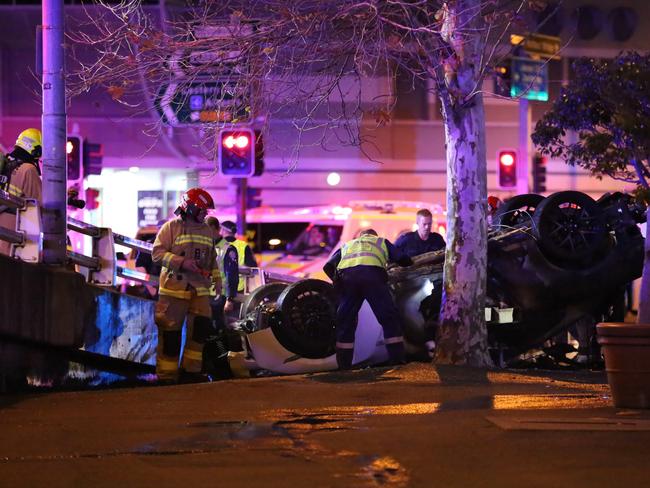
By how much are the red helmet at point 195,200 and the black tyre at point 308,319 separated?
53.0 inches

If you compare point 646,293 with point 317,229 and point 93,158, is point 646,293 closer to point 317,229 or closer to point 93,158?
point 317,229

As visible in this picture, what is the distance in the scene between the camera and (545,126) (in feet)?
43.5

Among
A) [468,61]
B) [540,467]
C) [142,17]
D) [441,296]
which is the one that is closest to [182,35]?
[142,17]

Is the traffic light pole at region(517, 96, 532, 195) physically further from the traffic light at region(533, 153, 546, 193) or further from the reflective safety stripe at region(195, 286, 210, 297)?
the reflective safety stripe at region(195, 286, 210, 297)

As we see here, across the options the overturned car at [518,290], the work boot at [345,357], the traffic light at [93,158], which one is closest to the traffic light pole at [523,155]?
the traffic light at [93,158]

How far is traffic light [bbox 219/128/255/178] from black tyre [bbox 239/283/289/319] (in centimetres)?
407

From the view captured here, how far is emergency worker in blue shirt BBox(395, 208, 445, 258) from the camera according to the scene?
14266 mm

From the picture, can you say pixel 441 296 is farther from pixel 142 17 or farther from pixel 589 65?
pixel 142 17

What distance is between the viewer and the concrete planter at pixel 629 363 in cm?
891

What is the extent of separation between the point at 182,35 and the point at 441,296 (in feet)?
12.7

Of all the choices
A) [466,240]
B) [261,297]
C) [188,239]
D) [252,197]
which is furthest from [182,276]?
[252,197]

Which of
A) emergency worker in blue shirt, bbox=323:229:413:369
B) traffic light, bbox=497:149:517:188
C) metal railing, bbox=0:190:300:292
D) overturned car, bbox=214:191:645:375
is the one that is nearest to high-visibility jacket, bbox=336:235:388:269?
emergency worker in blue shirt, bbox=323:229:413:369

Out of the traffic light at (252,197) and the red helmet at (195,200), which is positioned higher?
the traffic light at (252,197)

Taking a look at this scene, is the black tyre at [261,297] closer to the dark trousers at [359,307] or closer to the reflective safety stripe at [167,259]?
the dark trousers at [359,307]
